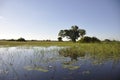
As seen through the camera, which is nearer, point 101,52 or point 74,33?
point 101,52

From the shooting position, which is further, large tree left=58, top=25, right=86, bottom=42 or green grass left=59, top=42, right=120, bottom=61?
large tree left=58, top=25, right=86, bottom=42

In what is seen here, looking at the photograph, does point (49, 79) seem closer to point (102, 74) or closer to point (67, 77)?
point (67, 77)

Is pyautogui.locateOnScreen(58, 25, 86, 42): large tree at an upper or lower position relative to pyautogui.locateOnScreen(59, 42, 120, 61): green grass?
upper

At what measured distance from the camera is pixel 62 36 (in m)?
73.9

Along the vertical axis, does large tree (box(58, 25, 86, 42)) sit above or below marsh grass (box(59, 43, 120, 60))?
above

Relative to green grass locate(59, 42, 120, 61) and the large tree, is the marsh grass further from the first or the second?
the large tree

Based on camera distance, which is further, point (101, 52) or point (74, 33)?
point (74, 33)

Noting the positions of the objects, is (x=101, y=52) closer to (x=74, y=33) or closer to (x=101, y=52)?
(x=101, y=52)

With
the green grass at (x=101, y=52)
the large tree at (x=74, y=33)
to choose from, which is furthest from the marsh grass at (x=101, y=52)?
the large tree at (x=74, y=33)

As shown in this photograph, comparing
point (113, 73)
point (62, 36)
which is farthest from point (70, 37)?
point (113, 73)

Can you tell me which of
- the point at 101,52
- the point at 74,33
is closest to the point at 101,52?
the point at 101,52

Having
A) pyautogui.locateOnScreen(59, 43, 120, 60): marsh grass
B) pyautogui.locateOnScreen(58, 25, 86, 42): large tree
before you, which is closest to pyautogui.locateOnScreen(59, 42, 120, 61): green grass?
pyautogui.locateOnScreen(59, 43, 120, 60): marsh grass

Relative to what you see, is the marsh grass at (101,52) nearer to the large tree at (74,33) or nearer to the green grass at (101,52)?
the green grass at (101,52)

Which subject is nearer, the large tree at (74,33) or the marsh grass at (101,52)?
the marsh grass at (101,52)
